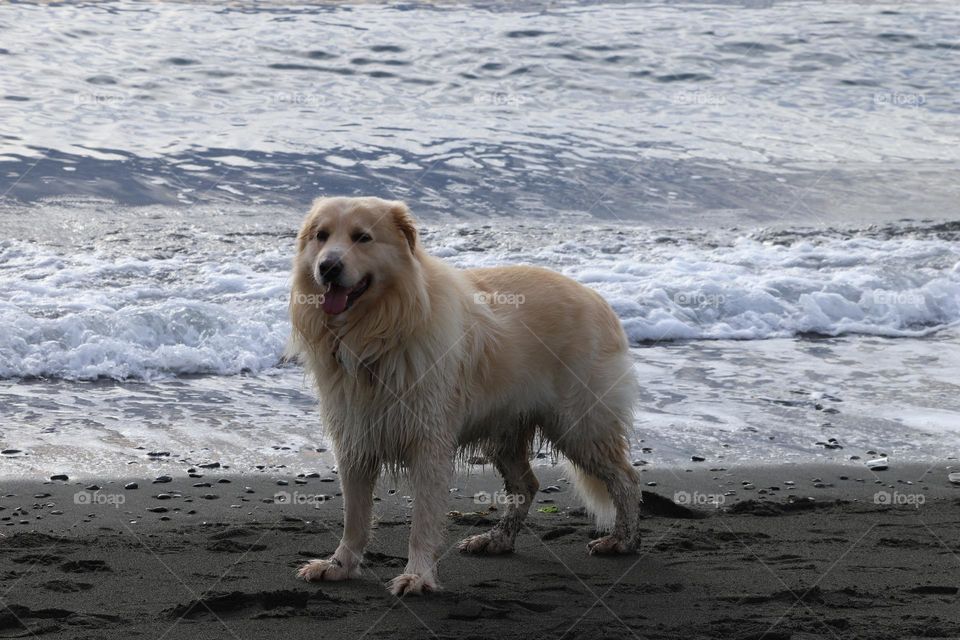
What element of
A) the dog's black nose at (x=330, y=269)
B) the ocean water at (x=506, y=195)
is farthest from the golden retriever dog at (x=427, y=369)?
the ocean water at (x=506, y=195)

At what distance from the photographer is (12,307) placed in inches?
381

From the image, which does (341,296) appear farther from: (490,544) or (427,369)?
(490,544)

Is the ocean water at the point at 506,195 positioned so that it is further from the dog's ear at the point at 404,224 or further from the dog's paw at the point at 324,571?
the dog's ear at the point at 404,224

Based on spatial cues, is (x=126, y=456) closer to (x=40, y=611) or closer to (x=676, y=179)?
(x=40, y=611)

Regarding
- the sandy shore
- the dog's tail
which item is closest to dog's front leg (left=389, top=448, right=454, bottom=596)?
the sandy shore

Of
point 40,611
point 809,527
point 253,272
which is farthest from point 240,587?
point 253,272

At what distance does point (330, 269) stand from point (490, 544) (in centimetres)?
180

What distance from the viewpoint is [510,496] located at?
5.81m

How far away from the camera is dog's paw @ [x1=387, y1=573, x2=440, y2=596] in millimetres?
4754

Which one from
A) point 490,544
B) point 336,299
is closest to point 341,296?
point 336,299

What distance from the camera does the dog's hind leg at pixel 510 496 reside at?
555cm

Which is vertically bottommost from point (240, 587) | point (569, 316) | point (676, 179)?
point (676, 179)

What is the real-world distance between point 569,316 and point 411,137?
1426 centimetres

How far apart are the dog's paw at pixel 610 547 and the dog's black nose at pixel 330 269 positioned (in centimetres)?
205
